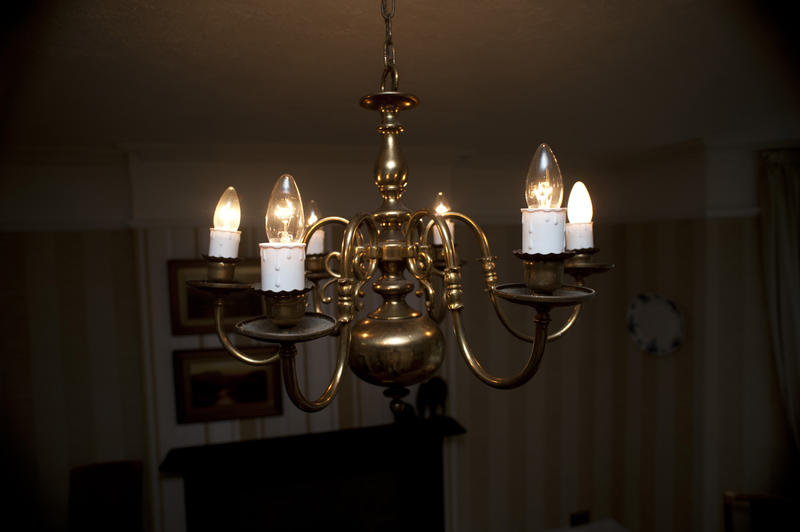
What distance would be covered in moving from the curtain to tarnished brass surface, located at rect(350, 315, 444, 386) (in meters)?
2.57

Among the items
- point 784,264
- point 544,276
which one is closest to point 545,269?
point 544,276

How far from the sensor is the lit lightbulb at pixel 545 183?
2.33 ft

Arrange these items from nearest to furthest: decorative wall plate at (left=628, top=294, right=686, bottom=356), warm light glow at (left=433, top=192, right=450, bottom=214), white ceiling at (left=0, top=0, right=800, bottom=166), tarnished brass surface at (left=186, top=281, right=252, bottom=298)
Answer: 1. tarnished brass surface at (left=186, top=281, right=252, bottom=298)
2. white ceiling at (left=0, top=0, right=800, bottom=166)
3. warm light glow at (left=433, top=192, right=450, bottom=214)
4. decorative wall plate at (left=628, top=294, right=686, bottom=356)

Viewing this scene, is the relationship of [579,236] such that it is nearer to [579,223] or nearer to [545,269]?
[579,223]

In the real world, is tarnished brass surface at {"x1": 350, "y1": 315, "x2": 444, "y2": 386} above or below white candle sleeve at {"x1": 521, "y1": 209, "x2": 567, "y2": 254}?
below

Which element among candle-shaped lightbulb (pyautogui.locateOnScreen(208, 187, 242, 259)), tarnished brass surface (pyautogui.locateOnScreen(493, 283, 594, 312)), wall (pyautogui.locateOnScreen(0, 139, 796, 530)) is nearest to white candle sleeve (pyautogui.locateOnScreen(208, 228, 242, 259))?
candle-shaped lightbulb (pyautogui.locateOnScreen(208, 187, 242, 259))

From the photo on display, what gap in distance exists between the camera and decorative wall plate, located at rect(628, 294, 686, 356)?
2.88 metres

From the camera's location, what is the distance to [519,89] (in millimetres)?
1681

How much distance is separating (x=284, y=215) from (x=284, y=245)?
0.24 feet

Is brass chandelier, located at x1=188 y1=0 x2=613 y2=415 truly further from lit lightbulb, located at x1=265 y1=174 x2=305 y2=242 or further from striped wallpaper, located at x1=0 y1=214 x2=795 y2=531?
striped wallpaper, located at x1=0 y1=214 x2=795 y2=531

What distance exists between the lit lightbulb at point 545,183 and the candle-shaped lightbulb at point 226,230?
521 mm

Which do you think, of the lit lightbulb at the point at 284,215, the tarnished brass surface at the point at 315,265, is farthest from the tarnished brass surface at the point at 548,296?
the tarnished brass surface at the point at 315,265

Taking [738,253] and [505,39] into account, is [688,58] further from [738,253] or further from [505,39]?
[738,253]

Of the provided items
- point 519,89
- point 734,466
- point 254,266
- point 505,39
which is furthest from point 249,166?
point 734,466
